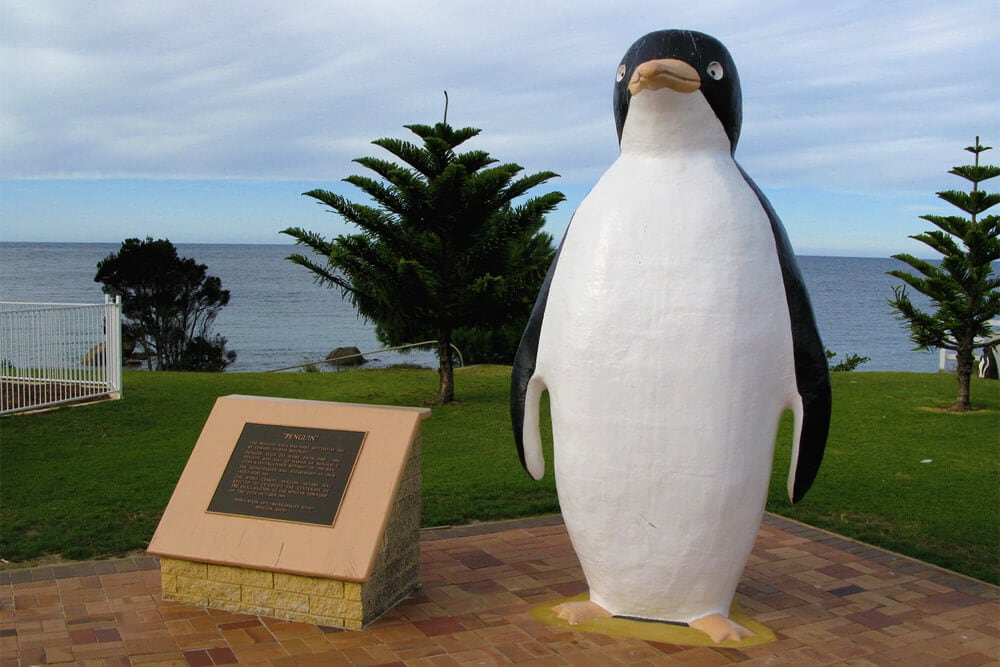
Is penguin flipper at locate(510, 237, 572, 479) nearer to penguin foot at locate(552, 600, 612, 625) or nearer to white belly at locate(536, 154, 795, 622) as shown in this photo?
white belly at locate(536, 154, 795, 622)

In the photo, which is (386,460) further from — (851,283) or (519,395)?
(851,283)

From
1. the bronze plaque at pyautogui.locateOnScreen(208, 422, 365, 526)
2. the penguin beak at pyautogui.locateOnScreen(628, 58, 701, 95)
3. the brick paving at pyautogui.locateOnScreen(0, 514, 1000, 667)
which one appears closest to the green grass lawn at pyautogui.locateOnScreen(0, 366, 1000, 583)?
the brick paving at pyautogui.locateOnScreen(0, 514, 1000, 667)

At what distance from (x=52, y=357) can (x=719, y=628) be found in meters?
9.65

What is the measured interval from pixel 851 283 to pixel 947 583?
309 ft

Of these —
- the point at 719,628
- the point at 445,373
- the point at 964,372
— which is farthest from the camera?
the point at 445,373

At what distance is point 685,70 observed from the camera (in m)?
4.15

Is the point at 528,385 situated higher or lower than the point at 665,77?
lower

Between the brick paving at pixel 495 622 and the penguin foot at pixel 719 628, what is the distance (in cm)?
8

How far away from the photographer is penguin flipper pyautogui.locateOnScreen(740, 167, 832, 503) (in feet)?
13.8

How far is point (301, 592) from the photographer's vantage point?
4.50 meters

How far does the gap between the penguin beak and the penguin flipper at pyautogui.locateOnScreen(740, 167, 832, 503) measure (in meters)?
0.84

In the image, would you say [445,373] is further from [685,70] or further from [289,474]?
[685,70]

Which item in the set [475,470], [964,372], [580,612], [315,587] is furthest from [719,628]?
[964,372]

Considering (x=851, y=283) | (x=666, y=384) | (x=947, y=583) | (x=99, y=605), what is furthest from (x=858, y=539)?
(x=851, y=283)
